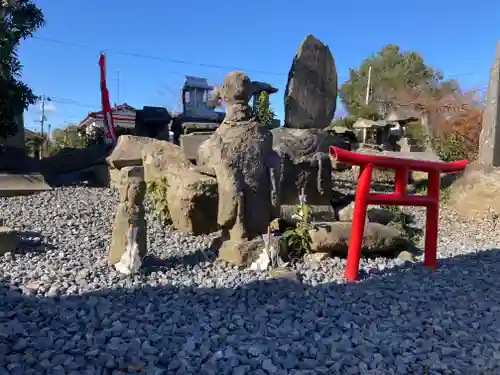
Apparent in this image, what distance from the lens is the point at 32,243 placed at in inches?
161

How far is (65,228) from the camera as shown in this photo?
4758mm

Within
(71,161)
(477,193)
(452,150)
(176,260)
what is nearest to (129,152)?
(71,161)

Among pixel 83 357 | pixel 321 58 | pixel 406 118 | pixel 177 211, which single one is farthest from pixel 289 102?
pixel 406 118

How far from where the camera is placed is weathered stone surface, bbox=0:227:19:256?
3.81 metres

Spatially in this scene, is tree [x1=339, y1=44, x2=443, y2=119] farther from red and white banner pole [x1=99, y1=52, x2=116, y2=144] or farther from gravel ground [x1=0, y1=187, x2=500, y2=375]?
gravel ground [x1=0, y1=187, x2=500, y2=375]

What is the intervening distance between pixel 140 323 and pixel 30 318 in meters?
0.59

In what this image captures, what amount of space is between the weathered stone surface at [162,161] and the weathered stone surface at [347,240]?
72.9 inches

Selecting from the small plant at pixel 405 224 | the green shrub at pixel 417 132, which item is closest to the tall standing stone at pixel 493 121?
the small plant at pixel 405 224

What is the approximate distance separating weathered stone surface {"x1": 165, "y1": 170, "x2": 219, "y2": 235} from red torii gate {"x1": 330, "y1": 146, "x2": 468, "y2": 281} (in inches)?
64.1

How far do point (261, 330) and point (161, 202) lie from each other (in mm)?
2977

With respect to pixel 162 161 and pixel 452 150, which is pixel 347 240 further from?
pixel 452 150

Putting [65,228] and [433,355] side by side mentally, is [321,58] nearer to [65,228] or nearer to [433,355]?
[65,228]

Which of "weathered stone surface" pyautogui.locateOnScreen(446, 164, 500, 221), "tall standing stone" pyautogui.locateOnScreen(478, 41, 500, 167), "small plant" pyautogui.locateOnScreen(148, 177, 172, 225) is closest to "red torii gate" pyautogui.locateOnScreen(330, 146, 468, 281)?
"small plant" pyautogui.locateOnScreen(148, 177, 172, 225)

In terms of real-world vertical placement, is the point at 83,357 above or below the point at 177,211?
below
